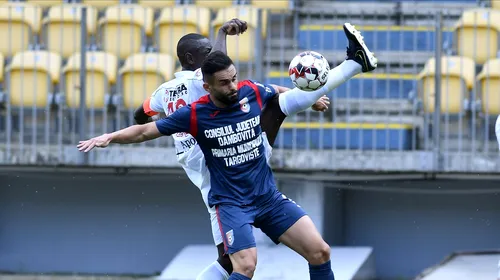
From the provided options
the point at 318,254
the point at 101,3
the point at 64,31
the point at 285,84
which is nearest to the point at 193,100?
the point at 318,254

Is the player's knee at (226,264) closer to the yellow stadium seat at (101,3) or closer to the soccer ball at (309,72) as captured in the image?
the soccer ball at (309,72)

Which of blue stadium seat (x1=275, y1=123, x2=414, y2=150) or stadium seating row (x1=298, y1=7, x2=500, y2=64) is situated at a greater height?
stadium seating row (x1=298, y1=7, x2=500, y2=64)

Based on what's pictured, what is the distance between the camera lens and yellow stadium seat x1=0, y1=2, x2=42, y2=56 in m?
13.2

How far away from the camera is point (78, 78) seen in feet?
41.7

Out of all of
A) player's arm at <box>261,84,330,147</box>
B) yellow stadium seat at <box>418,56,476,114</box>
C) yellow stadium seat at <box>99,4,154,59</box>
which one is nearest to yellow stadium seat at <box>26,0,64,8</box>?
yellow stadium seat at <box>99,4,154,59</box>

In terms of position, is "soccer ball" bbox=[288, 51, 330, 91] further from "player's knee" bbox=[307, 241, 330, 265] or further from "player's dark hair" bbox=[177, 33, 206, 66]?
"player's knee" bbox=[307, 241, 330, 265]

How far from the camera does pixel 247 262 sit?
26.1 feet

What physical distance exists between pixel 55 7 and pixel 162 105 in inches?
204

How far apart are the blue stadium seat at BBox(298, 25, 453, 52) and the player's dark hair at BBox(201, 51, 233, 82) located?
5.01 metres

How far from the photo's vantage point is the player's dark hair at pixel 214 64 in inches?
309

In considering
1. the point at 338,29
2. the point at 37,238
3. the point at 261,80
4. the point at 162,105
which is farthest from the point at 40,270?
the point at 162,105

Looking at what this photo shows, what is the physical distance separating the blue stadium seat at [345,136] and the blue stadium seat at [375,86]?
361 mm

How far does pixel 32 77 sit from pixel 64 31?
27.2 inches

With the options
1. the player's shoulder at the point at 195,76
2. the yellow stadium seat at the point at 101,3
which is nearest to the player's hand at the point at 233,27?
the player's shoulder at the point at 195,76
